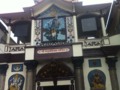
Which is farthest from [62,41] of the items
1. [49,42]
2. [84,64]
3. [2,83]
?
[2,83]

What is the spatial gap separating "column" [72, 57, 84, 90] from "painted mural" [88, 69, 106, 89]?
0.75 m

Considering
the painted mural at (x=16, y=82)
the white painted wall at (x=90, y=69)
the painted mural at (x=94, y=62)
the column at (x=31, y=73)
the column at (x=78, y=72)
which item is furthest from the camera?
the painted mural at (x=94, y=62)

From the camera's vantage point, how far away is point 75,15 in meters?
19.3

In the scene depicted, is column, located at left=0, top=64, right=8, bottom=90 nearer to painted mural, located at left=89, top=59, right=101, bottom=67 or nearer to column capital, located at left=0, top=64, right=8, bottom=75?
column capital, located at left=0, top=64, right=8, bottom=75

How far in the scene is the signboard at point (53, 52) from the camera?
17130mm

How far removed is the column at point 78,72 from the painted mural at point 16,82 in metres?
A: 4.33

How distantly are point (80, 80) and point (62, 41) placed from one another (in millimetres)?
3689

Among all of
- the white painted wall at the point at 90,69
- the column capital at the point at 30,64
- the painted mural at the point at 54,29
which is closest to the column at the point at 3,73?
the column capital at the point at 30,64

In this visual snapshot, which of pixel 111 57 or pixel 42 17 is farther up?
pixel 42 17

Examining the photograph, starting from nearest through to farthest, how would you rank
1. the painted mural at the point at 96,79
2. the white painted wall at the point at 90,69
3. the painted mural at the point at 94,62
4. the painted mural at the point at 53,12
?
the painted mural at the point at 96,79 → the white painted wall at the point at 90,69 → the painted mural at the point at 94,62 → the painted mural at the point at 53,12

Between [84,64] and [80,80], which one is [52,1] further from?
[80,80]

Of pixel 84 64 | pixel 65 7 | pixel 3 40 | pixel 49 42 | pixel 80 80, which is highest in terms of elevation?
pixel 65 7

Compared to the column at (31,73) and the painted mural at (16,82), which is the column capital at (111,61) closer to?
the column at (31,73)

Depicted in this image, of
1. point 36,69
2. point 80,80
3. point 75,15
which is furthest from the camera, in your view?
point 75,15
